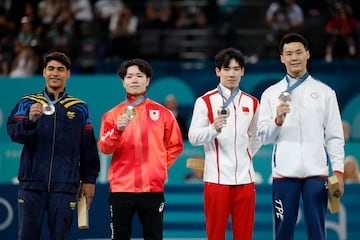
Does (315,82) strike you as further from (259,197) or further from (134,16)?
(134,16)

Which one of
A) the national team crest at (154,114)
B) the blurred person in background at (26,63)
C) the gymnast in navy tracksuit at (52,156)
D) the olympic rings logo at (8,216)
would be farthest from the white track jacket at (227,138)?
the blurred person in background at (26,63)

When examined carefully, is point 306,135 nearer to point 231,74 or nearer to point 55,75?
point 231,74

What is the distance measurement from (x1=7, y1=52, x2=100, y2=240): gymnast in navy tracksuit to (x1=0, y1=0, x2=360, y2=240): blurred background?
13.5ft

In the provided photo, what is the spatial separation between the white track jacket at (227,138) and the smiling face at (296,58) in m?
0.57

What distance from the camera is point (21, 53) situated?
1423cm

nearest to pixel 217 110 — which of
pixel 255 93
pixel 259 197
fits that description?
pixel 259 197

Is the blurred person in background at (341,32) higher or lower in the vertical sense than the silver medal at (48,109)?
higher

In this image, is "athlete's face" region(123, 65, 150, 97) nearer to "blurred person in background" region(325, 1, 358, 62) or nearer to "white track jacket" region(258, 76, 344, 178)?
"white track jacket" region(258, 76, 344, 178)

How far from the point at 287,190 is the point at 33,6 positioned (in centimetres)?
1038

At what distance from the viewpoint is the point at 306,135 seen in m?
7.06

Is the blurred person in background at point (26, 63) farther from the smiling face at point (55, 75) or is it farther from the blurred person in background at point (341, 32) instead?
the smiling face at point (55, 75)

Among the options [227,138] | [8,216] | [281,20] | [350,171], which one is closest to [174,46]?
[281,20]

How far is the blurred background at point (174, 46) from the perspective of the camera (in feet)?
41.8

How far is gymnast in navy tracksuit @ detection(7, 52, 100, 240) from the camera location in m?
7.06
